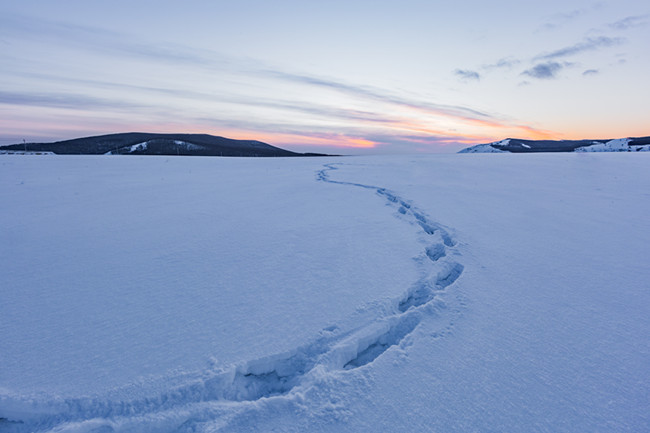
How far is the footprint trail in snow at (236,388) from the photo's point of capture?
148 cm

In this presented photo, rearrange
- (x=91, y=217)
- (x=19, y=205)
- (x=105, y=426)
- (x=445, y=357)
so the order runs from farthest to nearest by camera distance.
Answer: (x=19, y=205), (x=91, y=217), (x=445, y=357), (x=105, y=426)

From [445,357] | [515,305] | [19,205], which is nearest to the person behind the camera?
[445,357]

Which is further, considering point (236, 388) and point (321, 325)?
point (321, 325)

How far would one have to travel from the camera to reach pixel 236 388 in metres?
1.70

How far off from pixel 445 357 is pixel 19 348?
2.42m

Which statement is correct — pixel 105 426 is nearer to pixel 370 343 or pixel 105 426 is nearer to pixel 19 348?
pixel 19 348

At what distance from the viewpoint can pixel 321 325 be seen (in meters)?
2.12

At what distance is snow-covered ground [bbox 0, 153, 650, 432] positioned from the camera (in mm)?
1535

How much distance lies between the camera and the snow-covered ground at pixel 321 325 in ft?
5.04

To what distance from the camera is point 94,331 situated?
6.62 ft

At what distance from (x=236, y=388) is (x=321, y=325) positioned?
0.63 metres

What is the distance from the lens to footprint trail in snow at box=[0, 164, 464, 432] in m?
1.48

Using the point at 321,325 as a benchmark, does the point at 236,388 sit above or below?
below

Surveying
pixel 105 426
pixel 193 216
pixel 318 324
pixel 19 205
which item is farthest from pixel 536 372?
pixel 19 205
